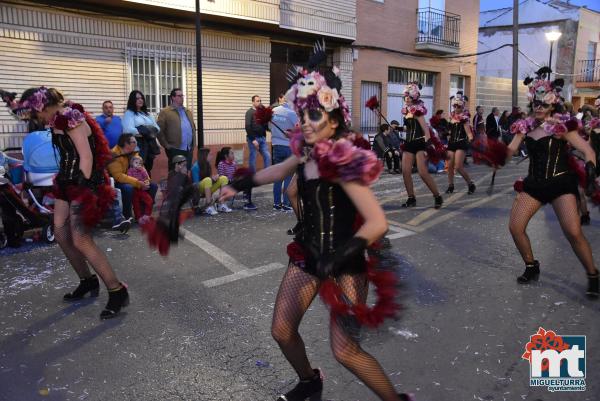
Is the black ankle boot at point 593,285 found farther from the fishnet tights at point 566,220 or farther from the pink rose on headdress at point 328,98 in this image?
the pink rose on headdress at point 328,98

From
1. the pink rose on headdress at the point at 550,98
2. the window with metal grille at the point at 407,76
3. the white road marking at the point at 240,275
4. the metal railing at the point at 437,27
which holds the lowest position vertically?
the white road marking at the point at 240,275

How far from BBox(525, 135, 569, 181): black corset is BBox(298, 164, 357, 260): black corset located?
111 inches

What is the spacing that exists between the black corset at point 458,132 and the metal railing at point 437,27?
9.27 meters

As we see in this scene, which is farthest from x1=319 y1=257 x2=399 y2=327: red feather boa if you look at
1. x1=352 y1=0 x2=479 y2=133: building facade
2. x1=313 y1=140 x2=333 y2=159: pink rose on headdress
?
x1=352 y1=0 x2=479 y2=133: building facade

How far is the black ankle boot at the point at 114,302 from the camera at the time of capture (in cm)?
457

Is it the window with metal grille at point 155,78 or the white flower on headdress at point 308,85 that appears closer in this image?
the white flower on headdress at point 308,85

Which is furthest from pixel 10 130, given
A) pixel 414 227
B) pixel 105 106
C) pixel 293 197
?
pixel 414 227

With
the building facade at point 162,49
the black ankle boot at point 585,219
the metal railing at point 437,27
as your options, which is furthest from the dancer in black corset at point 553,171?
the metal railing at point 437,27

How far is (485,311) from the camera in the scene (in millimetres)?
4727

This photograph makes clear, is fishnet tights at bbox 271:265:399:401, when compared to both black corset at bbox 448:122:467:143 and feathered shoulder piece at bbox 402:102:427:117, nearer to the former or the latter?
feathered shoulder piece at bbox 402:102:427:117

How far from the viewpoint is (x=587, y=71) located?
103ft

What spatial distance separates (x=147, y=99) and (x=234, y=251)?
270 inches

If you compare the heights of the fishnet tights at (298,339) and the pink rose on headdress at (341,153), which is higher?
the pink rose on headdress at (341,153)

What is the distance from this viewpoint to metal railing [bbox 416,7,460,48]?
19469 mm
